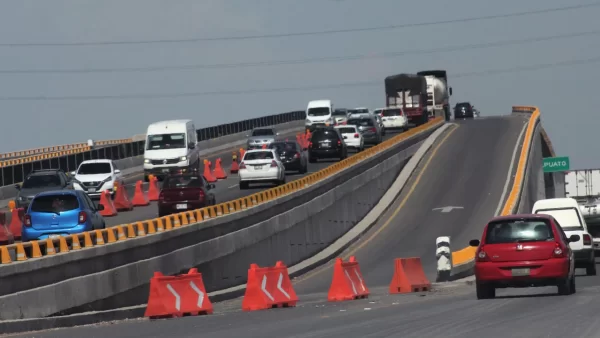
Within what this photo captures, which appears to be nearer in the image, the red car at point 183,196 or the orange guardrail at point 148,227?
the orange guardrail at point 148,227

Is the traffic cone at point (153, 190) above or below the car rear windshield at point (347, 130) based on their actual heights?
below

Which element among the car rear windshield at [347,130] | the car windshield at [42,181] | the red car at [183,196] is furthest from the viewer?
the car rear windshield at [347,130]

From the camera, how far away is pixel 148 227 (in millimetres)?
29578

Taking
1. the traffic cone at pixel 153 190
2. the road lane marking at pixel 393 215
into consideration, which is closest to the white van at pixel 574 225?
the road lane marking at pixel 393 215

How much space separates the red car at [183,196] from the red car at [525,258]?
1803cm

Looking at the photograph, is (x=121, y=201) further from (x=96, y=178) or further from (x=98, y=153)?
(x=98, y=153)

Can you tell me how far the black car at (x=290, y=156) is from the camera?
56.9m

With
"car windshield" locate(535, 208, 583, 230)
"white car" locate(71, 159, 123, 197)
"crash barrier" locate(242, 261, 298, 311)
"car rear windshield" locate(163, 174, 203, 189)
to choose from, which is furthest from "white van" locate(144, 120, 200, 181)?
"crash barrier" locate(242, 261, 298, 311)

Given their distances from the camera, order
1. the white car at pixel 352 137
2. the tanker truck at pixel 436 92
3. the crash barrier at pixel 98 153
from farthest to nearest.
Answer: the tanker truck at pixel 436 92, the white car at pixel 352 137, the crash barrier at pixel 98 153

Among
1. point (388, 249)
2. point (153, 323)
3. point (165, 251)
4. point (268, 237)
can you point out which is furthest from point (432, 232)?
point (153, 323)

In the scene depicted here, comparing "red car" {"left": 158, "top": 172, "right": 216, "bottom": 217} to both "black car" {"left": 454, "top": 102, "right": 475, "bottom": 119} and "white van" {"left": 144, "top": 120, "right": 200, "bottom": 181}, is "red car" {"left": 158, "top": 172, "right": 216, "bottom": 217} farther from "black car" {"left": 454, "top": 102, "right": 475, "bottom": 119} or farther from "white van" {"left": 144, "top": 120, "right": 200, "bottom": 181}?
"black car" {"left": 454, "top": 102, "right": 475, "bottom": 119}

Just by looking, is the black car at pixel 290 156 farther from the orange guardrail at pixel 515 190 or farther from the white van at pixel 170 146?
the orange guardrail at pixel 515 190

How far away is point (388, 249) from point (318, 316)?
2613cm

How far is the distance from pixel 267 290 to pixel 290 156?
33.4 metres
